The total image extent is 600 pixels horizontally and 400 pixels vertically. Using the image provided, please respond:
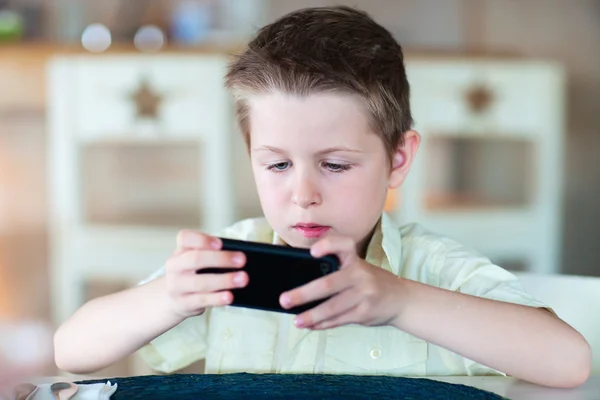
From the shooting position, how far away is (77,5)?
2555 mm

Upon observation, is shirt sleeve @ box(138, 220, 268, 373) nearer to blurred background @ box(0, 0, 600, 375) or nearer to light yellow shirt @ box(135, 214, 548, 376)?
light yellow shirt @ box(135, 214, 548, 376)

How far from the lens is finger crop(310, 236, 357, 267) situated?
62 cm

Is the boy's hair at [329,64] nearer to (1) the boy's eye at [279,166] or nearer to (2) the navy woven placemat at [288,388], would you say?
(1) the boy's eye at [279,166]

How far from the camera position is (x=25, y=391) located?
1.84ft

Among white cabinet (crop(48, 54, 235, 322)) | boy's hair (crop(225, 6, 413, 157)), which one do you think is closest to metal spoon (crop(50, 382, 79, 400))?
boy's hair (crop(225, 6, 413, 157))

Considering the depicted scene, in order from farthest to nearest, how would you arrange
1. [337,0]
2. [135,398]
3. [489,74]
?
[337,0], [489,74], [135,398]

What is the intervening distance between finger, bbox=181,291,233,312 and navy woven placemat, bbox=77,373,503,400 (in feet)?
0.29

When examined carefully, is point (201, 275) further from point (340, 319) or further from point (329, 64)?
point (329, 64)

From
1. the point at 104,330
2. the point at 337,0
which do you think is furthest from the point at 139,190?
the point at 104,330

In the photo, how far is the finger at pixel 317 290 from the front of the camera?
625mm

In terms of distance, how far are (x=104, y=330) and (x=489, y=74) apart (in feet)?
5.22

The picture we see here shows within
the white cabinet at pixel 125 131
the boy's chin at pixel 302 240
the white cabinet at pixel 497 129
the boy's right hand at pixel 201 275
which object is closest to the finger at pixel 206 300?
the boy's right hand at pixel 201 275

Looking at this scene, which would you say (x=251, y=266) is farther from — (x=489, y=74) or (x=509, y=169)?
(x=509, y=169)

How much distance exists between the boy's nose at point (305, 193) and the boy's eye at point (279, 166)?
0.03 meters
